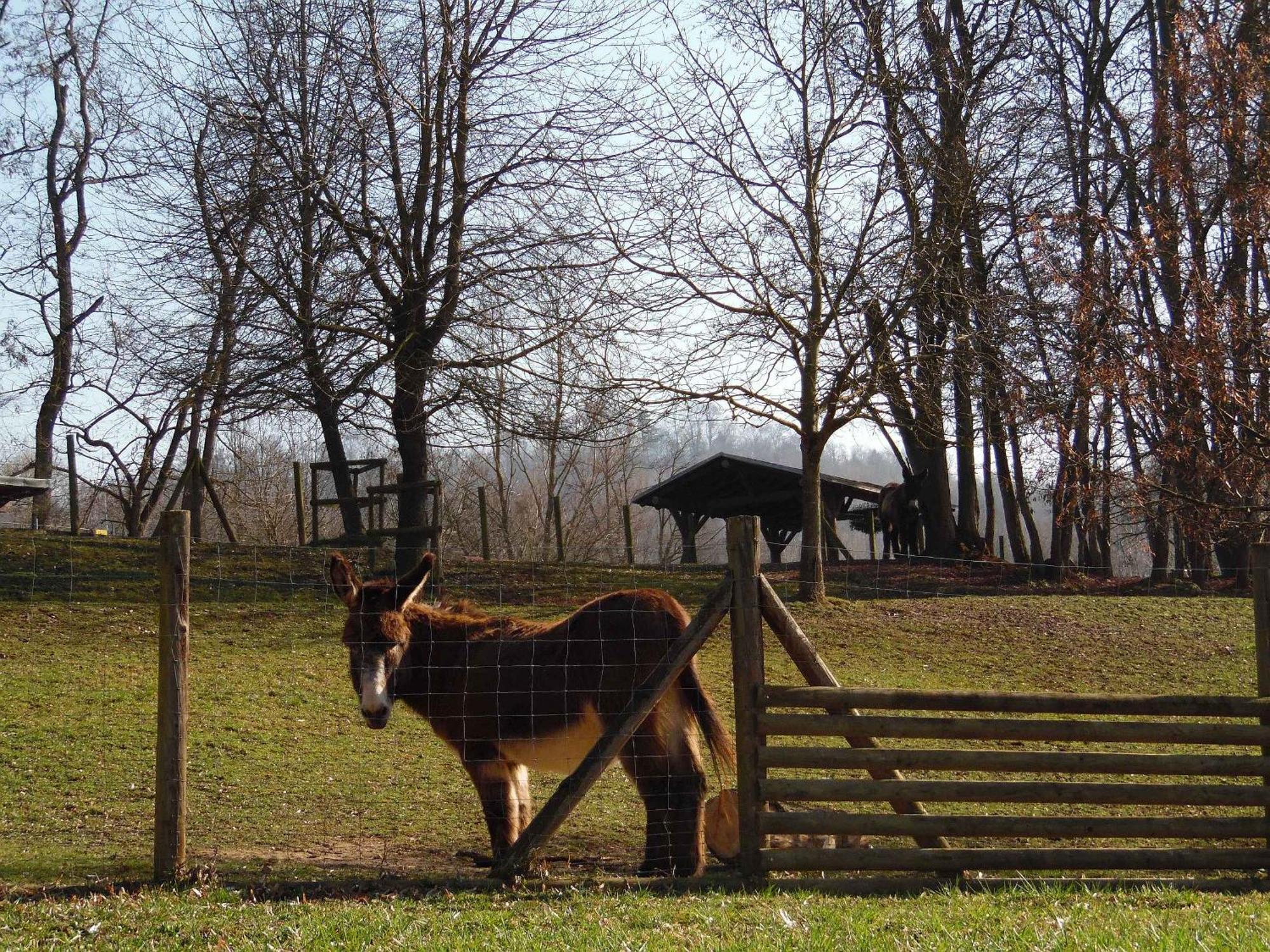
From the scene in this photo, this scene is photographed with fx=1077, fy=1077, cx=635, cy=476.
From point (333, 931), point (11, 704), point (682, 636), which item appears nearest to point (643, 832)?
point (682, 636)

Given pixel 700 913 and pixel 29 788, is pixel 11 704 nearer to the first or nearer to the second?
pixel 29 788

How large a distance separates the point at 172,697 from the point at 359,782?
357cm

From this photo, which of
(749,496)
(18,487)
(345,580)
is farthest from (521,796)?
(749,496)

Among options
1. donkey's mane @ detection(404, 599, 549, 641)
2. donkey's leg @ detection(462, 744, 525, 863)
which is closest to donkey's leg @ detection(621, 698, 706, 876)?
donkey's leg @ detection(462, 744, 525, 863)

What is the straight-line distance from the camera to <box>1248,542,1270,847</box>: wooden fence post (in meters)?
6.63

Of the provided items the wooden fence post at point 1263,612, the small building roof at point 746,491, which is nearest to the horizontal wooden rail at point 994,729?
the wooden fence post at point 1263,612

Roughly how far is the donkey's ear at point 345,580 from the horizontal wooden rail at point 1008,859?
2964 mm

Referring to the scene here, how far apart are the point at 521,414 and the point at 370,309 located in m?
3.14

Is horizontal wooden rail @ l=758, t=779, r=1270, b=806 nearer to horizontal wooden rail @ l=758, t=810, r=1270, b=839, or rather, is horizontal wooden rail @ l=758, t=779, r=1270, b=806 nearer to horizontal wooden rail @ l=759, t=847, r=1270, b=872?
horizontal wooden rail @ l=758, t=810, r=1270, b=839

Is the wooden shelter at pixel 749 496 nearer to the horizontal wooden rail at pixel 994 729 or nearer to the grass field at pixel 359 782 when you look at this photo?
the grass field at pixel 359 782

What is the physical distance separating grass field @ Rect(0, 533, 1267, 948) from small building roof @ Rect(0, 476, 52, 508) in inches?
68.8

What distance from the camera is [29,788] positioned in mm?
8938

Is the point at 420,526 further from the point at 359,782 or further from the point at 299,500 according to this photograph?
the point at 359,782

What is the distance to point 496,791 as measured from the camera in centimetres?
701
